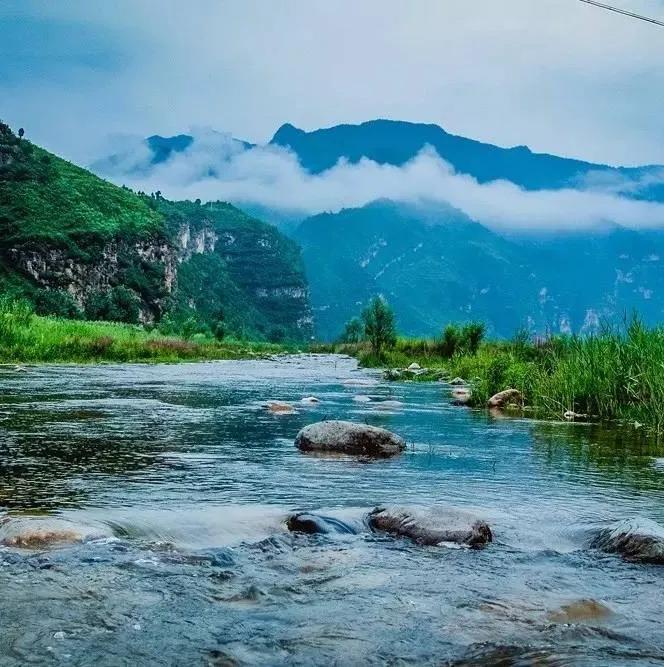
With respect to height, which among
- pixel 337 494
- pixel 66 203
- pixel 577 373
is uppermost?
pixel 66 203

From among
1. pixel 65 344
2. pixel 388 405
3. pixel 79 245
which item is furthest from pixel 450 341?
pixel 79 245

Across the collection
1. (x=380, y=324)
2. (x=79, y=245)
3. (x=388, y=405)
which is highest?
(x=79, y=245)

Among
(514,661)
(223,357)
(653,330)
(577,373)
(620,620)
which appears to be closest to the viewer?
(514,661)

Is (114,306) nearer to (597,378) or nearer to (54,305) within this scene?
(54,305)

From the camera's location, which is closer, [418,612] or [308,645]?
[308,645]

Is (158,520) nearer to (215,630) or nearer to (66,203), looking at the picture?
(215,630)

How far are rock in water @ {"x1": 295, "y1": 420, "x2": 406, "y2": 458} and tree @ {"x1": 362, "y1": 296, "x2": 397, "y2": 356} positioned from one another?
135 feet

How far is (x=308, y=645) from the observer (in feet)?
13.9

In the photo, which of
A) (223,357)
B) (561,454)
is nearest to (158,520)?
(561,454)

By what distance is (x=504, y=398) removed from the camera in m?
19.7

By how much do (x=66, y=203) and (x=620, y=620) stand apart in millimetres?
121936

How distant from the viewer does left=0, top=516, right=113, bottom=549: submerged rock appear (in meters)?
5.99

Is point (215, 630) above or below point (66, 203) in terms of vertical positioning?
below

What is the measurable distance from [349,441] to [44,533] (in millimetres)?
6244
